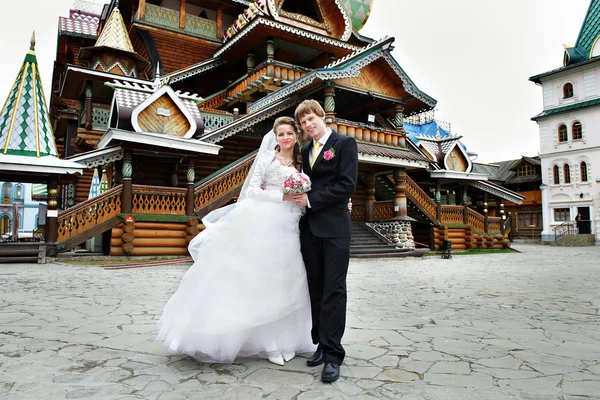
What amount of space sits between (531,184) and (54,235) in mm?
42818

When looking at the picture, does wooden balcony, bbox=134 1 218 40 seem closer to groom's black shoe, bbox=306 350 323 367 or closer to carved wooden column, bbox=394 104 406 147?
carved wooden column, bbox=394 104 406 147

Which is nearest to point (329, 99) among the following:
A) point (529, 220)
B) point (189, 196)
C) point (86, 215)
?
point (189, 196)

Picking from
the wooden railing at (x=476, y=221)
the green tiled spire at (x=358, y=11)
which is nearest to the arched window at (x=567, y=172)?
the wooden railing at (x=476, y=221)

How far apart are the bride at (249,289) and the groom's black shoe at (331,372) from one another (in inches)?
17.5

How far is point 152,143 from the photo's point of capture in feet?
39.4

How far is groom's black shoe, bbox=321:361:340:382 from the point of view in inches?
110

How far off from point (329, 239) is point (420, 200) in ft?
51.8

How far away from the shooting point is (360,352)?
3.54 m

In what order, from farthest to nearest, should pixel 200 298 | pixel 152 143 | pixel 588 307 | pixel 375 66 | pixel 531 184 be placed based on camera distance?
pixel 531 184 → pixel 375 66 → pixel 152 143 → pixel 588 307 → pixel 200 298

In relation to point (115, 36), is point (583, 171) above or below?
below

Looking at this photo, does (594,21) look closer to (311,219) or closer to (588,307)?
(588,307)

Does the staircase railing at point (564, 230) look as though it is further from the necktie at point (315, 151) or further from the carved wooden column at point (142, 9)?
the necktie at point (315, 151)

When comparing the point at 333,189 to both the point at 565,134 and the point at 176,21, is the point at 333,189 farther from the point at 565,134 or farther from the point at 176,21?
the point at 565,134

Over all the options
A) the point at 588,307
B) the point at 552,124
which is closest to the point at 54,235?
the point at 588,307
